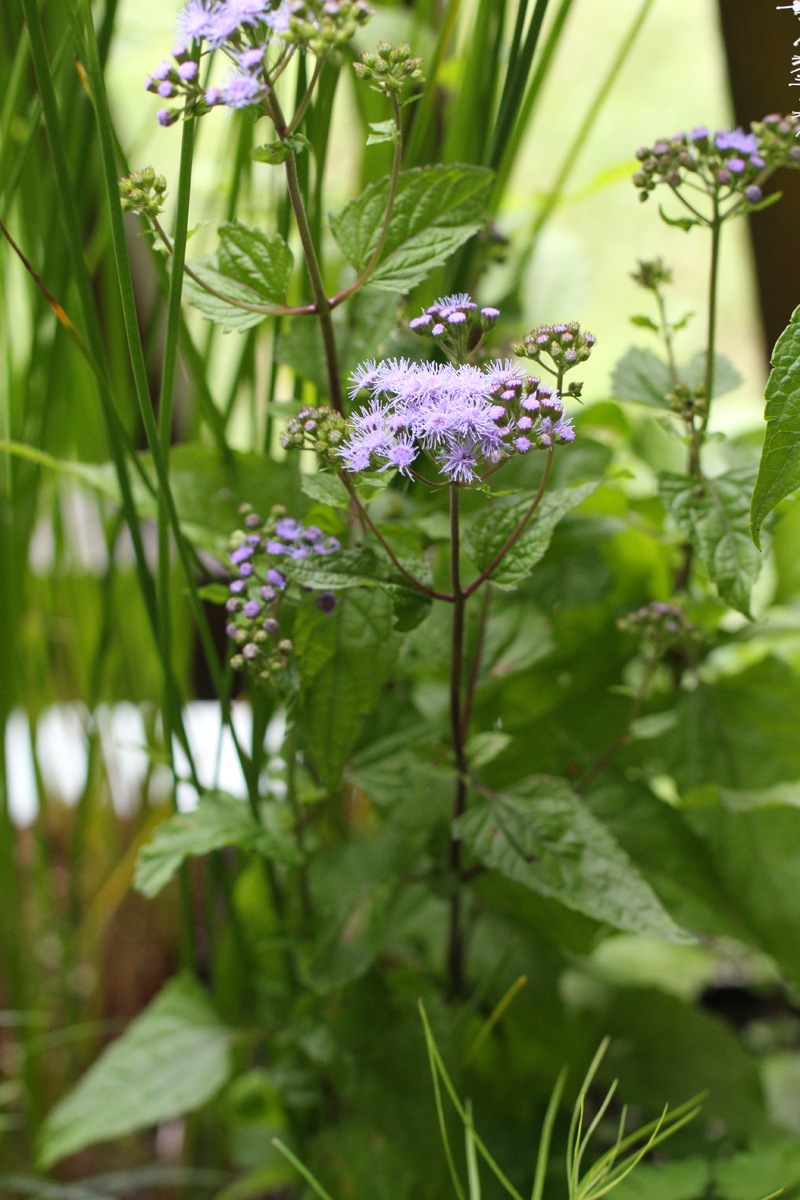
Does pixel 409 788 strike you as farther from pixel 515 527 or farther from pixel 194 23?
pixel 194 23

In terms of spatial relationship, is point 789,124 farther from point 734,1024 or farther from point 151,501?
point 734,1024

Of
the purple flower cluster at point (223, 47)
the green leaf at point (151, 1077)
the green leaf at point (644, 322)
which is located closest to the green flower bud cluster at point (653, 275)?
the green leaf at point (644, 322)

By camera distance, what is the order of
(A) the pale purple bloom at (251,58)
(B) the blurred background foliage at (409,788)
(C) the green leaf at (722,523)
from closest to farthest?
(A) the pale purple bloom at (251,58), (C) the green leaf at (722,523), (B) the blurred background foliage at (409,788)

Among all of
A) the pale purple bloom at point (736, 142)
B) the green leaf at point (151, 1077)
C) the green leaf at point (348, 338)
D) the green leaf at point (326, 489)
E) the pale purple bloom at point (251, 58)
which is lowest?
the green leaf at point (151, 1077)

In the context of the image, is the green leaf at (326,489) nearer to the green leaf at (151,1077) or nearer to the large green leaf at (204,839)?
the large green leaf at (204,839)

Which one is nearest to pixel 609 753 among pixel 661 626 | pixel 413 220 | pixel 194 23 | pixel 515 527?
pixel 661 626
